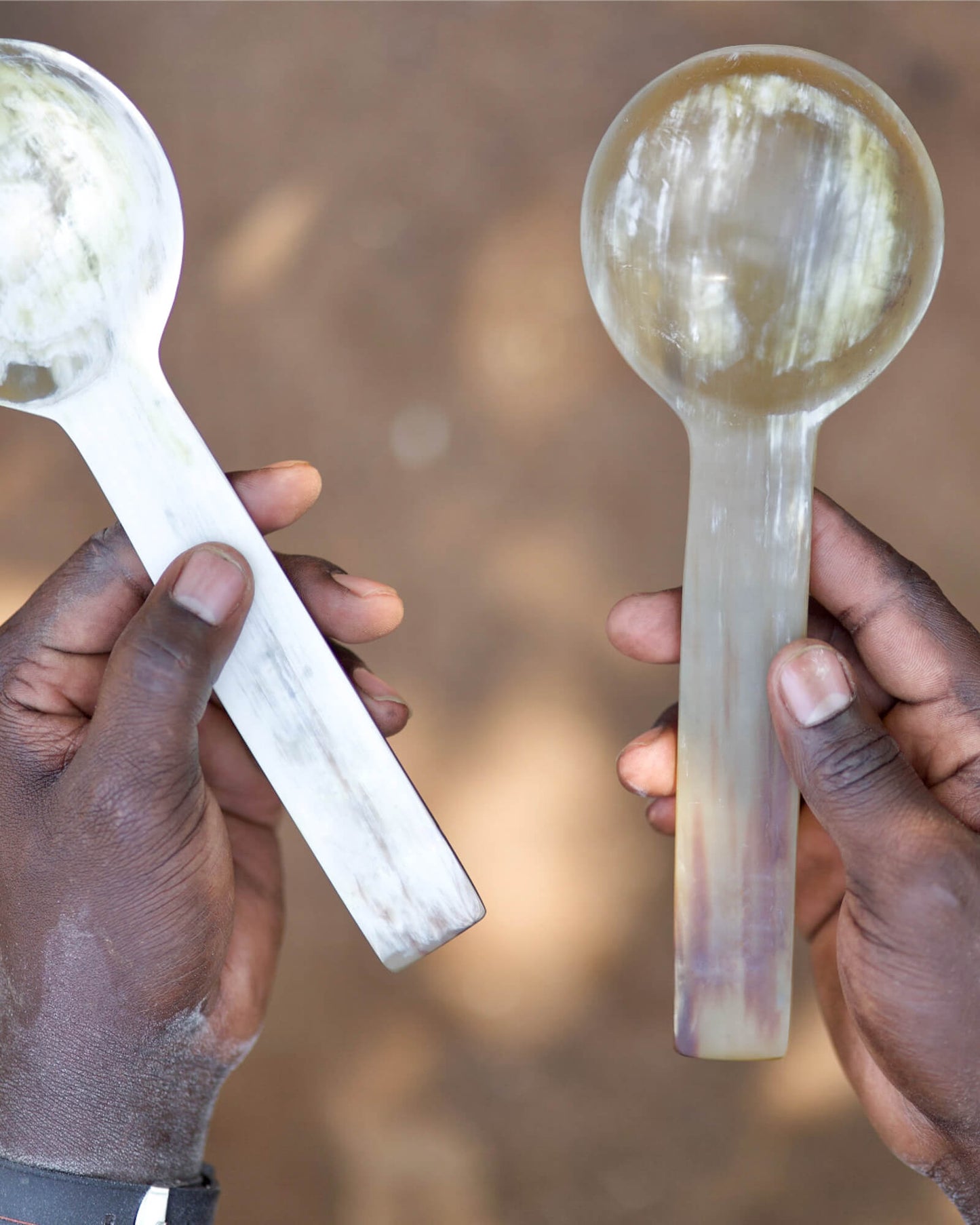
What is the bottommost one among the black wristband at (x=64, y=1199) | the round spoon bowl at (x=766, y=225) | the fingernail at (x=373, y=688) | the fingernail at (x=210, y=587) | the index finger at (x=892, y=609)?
the black wristband at (x=64, y=1199)

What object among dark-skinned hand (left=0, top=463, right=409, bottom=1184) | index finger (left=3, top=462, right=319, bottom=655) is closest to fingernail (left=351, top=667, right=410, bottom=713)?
dark-skinned hand (left=0, top=463, right=409, bottom=1184)

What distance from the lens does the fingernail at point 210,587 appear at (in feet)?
1.88

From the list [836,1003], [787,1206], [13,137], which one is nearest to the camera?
[13,137]

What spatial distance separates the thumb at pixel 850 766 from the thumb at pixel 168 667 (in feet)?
0.94

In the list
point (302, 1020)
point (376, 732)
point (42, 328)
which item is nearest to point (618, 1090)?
point (302, 1020)

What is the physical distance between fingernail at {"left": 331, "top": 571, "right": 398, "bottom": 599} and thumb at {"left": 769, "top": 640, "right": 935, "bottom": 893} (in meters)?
0.27

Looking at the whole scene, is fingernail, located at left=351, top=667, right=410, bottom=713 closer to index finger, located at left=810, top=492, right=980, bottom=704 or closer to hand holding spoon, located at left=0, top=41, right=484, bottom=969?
hand holding spoon, located at left=0, top=41, right=484, bottom=969

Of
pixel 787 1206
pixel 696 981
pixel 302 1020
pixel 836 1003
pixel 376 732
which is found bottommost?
pixel 787 1206

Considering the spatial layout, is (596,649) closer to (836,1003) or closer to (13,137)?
(836,1003)

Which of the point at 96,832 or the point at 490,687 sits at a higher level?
the point at 96,832

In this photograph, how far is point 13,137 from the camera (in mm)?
566

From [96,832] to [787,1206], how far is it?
0.68 meters

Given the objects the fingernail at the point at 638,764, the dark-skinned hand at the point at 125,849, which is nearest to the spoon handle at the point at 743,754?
the fingernail at the point at 638,764

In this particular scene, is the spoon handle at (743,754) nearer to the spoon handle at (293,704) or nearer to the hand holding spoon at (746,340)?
the hand holding spoon at (746,340)
